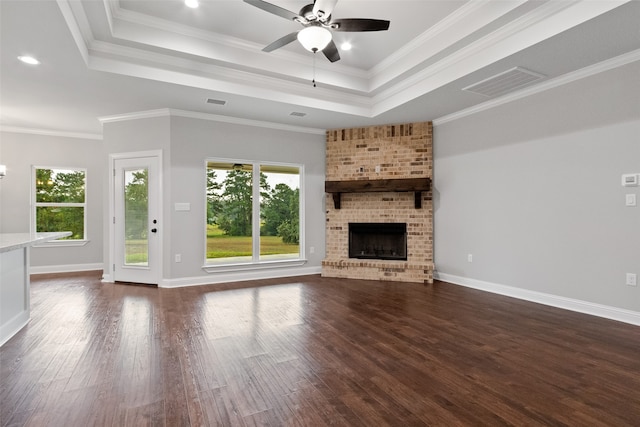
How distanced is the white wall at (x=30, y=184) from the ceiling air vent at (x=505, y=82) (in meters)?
6.18

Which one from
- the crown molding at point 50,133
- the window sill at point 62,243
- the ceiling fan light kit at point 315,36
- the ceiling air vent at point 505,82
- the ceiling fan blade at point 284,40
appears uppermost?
the ceiling fan blade at point 284,40

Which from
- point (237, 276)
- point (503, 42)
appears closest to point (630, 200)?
point (503, 42)

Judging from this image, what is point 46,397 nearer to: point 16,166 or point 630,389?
point 630,389

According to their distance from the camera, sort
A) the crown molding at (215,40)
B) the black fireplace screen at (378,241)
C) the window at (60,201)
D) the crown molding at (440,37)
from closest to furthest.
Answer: the crown molding at (440,37), the crown molding at (215,40), the black fireplace screen at (378,241), the window at (60,201)

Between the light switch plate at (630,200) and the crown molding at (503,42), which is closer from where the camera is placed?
the crown molding at (503,42)

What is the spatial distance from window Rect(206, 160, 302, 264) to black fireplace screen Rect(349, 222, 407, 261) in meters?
1.08

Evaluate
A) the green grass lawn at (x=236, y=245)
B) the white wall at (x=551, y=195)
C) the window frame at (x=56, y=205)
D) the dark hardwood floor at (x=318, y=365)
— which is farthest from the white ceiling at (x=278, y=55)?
the dark hardwood floor at (x=318, y=365)

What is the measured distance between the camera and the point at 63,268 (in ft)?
21.0

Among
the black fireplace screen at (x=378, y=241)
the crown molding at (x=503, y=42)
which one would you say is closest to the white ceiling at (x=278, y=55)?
the crown molding at (x=503, y=42)

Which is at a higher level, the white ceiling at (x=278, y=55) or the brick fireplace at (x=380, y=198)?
the white ceiling at (x=278, y=55)

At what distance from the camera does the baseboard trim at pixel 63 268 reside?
6184 millimetres

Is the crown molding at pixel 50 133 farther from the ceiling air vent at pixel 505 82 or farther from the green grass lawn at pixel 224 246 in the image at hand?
the ceiling air vent at pixel 505 82

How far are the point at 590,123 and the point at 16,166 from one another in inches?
Answer: 360

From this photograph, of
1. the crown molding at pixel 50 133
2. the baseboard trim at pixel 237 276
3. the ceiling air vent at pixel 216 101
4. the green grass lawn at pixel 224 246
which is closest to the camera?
the ceiling air vent at pixel 216 101
